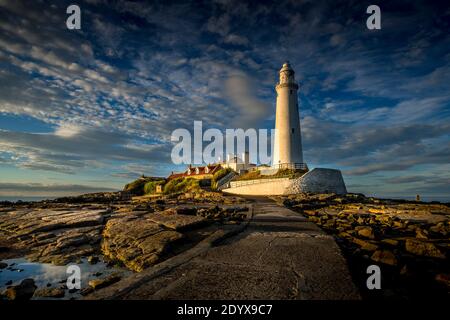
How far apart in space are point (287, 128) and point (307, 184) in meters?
9.66

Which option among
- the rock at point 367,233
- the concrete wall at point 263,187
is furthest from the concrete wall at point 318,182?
the rock at point 367,233

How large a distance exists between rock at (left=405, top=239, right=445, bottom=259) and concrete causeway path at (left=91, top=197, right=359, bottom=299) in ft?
8.29

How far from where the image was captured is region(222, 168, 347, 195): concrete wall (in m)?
28.4

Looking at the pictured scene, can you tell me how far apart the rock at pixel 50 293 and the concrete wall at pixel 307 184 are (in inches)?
1037

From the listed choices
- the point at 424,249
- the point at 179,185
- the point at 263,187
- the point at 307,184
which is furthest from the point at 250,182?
the point at 424,249

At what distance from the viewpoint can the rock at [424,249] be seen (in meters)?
5.86

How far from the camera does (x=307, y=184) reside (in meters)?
28.6

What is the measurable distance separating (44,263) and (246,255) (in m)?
5.06

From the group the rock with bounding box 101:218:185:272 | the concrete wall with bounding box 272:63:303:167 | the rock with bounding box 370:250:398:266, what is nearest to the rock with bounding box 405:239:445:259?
the rock with bounding box 370:250:398:266
